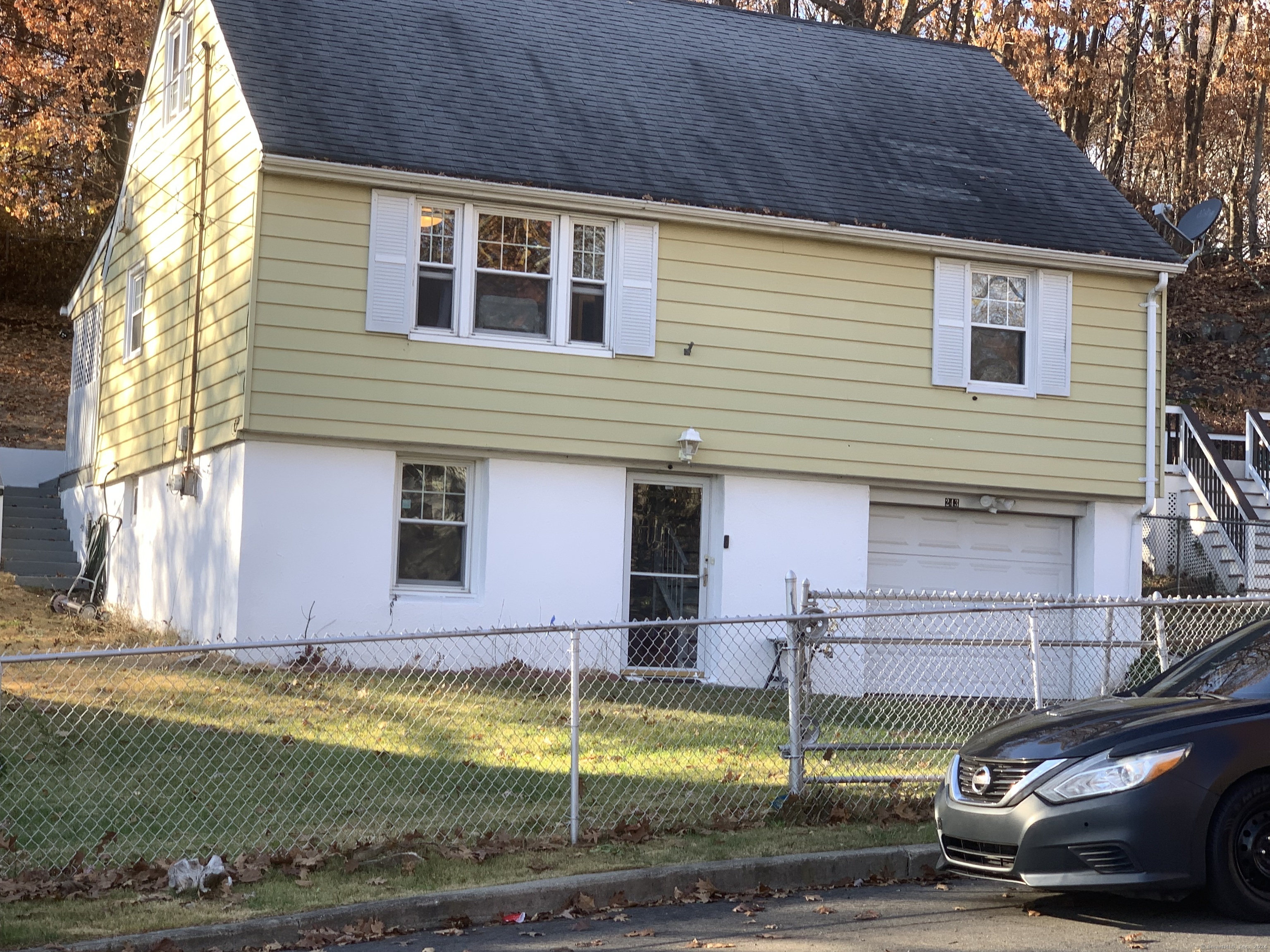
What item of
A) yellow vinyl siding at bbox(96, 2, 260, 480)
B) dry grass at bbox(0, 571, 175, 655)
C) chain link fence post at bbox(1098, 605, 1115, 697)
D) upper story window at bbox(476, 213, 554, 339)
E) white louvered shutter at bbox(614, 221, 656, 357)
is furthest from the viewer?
white louvered shutter at bbox(614, 221, 656, 357)

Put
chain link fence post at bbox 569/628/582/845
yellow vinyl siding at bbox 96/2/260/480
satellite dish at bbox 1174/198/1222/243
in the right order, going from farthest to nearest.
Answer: satellite dish at bbox 1174/198/1222/243, yellow vinyl siding at bbox 96/2/260/480, chain link fence post at bbox 569/628/582/845

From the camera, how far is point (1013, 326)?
16.2 metres

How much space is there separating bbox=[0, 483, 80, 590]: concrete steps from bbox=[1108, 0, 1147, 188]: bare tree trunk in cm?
2472

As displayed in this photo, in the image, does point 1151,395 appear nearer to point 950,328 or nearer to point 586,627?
point 950,328

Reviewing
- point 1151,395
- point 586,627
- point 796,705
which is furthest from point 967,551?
point 586,627

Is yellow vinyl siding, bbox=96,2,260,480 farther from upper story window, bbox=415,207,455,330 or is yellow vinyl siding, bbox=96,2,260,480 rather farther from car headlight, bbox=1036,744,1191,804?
car headlight, bbox=1036,744,1191,804

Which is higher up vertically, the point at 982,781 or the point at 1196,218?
the point at 1196,218

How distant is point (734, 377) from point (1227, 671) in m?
8.33

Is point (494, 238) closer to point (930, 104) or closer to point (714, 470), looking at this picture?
point (714, 470)

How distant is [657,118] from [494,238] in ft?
9.83

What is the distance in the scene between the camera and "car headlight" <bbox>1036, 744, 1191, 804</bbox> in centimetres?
642

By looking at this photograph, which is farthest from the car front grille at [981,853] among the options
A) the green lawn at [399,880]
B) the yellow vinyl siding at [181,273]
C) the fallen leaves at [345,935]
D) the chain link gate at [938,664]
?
the yellow vinyl siding at [181,273]

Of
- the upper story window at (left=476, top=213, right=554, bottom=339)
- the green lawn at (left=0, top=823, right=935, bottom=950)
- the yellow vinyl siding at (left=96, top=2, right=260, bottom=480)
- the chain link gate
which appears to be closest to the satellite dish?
the chain link gate

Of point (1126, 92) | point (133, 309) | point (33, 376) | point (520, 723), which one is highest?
point (1126, 92)
